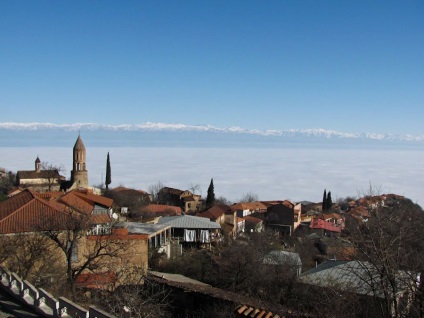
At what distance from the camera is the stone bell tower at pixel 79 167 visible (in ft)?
198

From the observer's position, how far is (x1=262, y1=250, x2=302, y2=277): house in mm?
21847

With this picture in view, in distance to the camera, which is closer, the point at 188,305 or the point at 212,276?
the point at 188,305

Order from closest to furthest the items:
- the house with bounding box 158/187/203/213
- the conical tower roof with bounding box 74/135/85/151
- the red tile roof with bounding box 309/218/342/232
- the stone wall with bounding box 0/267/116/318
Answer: the stone wall with bounding box 0/267/116/318, the red tile roof with bounding box 309/218/342/232, the conical tower roof with bounding box 74/135/85/151, the house with bounding box 158/187/203/213

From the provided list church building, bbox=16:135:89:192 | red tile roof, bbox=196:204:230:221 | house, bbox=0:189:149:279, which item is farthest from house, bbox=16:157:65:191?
house, bbox=0:189:149:279

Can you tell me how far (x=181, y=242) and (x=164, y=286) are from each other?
14953mm

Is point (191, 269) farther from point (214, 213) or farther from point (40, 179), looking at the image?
point (40, 179)

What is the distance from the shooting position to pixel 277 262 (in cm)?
2319

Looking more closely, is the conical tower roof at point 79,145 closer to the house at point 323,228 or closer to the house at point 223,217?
the house at point 223,217

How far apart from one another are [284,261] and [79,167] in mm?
44337

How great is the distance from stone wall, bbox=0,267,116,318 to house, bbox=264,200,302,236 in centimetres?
4519

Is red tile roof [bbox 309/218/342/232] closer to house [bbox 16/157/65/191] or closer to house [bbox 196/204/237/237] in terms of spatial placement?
house [bbox 196/204/237/237]

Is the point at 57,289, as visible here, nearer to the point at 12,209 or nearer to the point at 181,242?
the point at 12,209

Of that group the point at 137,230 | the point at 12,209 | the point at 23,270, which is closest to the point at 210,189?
the point at 137,230

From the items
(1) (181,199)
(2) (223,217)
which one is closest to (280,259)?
(2) (223,217)
